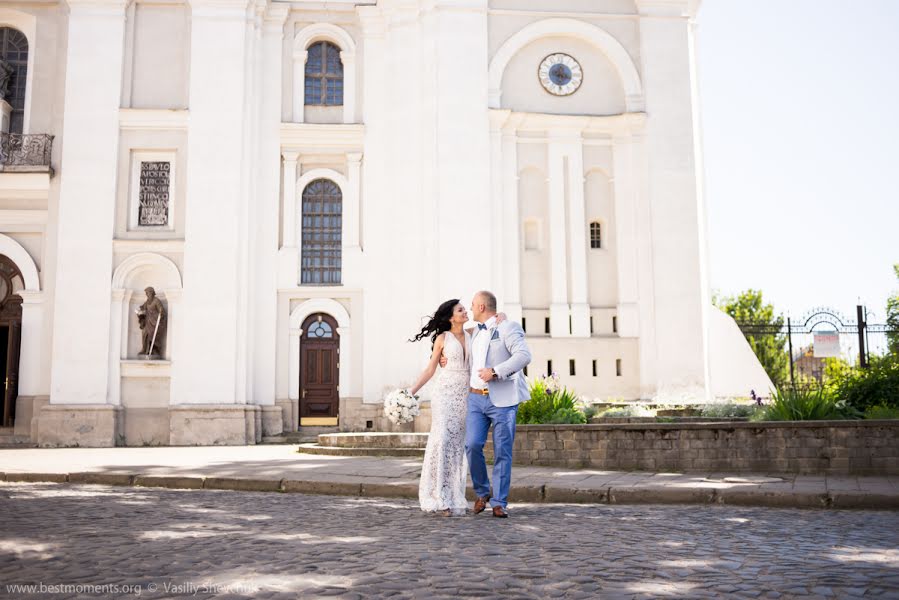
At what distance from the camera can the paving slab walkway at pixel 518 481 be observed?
898 cm

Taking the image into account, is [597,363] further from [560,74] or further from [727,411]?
[560,74]

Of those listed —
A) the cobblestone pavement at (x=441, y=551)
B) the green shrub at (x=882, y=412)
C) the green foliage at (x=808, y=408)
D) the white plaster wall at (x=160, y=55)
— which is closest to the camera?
the cobblestone pavement at (x=441, y=551)

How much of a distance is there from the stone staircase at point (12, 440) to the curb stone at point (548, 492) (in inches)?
425

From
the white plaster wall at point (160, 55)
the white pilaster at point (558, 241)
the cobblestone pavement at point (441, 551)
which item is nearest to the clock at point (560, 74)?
the white pilaster at point (558, 241)

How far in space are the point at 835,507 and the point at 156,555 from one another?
654 cm

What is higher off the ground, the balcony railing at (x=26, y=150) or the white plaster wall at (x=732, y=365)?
the balcony railing at (x=26, y=150)

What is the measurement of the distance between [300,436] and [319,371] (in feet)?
6.62

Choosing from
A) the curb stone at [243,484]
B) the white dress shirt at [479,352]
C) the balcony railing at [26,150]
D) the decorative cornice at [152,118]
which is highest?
the decorative cornice at [152,118]

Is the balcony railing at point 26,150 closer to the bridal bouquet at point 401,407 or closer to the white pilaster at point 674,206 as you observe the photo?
the white pilaster at point 674,206

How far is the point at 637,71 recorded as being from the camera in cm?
2498

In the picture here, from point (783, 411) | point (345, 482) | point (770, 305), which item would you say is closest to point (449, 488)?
point (345, 482)

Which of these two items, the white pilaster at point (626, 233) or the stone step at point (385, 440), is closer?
the stone step at point (385, 440)

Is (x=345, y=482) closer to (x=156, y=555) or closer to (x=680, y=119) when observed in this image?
(x=156, y=555)

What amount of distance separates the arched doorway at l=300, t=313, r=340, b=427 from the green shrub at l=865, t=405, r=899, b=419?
49.0ft
